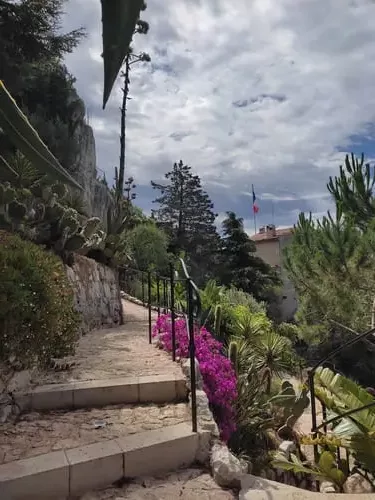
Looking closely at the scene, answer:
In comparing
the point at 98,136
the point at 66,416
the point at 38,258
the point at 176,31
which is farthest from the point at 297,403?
the point at 98,136

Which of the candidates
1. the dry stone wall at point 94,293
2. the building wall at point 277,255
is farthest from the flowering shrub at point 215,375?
the building wall at point 277,255

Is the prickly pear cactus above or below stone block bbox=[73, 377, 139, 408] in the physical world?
above

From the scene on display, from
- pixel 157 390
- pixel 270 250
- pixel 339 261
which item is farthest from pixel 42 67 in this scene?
pixel 270 250

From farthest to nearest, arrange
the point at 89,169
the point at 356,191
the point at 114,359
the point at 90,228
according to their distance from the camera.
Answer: the point at 89,169, the point at 356,191, the point at 90,228, the point at 114,359

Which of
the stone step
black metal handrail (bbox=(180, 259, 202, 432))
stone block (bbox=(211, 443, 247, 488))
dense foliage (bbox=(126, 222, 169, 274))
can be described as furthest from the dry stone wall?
dense foliage (bbox=(126, 222, 169, 274))

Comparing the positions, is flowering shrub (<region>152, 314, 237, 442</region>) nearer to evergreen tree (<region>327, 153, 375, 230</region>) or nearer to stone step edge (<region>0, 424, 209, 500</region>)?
stone step edge (<region>0, 424, 209, 500</region>)

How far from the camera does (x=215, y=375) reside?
3258mm

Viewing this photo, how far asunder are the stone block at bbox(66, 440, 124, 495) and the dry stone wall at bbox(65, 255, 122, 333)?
308 centimetres

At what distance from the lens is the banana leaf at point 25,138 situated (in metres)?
1.27

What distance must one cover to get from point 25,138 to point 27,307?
150 cm

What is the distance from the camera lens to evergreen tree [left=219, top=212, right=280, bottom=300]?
54.4 feet

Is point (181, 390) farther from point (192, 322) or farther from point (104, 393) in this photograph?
point (192, 322)

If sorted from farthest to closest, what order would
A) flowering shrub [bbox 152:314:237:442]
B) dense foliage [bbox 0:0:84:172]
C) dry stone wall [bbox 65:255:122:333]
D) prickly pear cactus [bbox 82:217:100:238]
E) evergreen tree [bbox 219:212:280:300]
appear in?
evergreen tree [bbox 219:212:280:300]
dense foliage [bbox 0:0:84:172]
prickly pear cactus [bbox 82:217:100:238]
dry stone wall [bbox 65:255:122:333]
flowering shrub [bbox 152:314:237:442]

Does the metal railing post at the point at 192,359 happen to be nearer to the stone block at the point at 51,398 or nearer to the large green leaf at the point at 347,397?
the stone block at the point at 51,398
